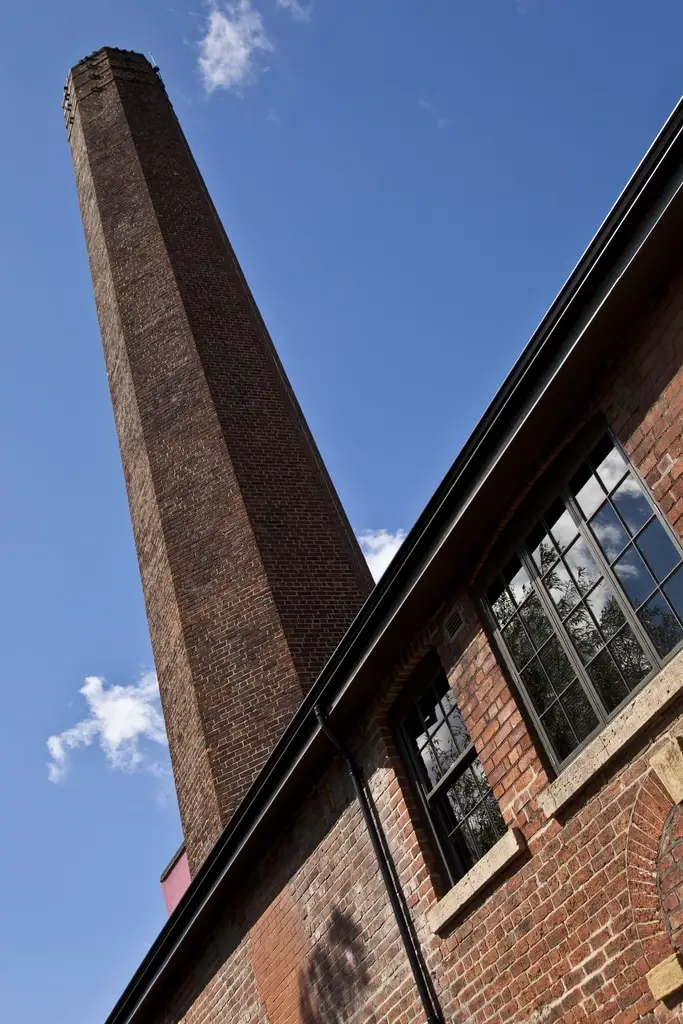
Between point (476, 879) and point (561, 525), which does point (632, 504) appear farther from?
point (476, 879)

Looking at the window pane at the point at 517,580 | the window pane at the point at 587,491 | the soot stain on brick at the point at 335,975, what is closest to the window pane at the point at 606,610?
the window pane at the point at 587,491

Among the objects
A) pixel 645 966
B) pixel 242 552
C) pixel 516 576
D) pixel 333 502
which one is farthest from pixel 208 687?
pixel 645 966

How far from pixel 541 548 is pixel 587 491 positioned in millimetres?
564

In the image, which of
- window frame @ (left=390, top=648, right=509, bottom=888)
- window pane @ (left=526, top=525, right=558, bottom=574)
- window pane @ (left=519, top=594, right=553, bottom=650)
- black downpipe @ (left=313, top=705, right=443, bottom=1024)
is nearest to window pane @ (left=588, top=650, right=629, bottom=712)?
window pane @ (left=519, top=594, right=553, bottom=650)

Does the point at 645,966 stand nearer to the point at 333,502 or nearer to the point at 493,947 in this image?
the point at 493,947

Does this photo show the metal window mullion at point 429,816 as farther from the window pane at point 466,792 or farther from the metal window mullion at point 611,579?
the metal window mullion at point 611,579

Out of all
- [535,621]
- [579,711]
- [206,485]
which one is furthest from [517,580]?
[206,485]

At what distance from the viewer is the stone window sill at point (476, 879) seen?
7.02 metres

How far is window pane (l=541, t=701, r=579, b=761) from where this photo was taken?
23.0ft

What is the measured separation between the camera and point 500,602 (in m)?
7.73

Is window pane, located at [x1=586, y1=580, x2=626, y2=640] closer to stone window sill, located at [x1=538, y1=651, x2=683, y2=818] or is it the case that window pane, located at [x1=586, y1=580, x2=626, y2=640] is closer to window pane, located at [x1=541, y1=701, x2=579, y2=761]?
stone window sill, located at [x1=538, y1=651, x2=683, y2=818]

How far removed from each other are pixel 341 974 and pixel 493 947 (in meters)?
1.98

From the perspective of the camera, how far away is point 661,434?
Answer: 642 cm

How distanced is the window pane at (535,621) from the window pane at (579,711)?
43 centimetres
